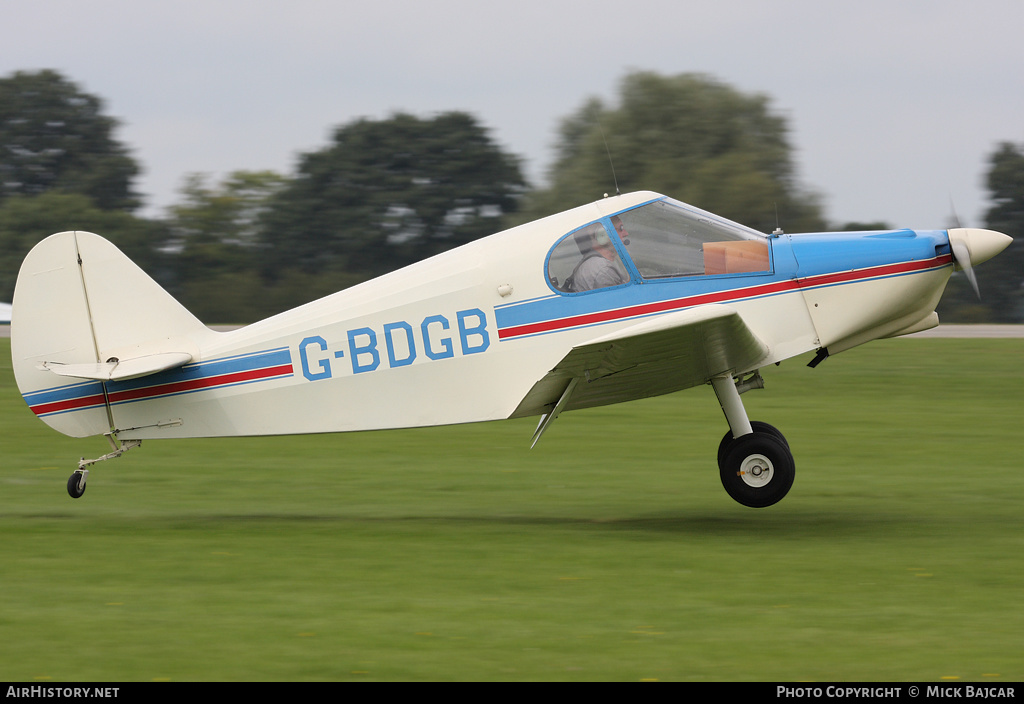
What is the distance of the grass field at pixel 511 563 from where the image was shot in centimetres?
548

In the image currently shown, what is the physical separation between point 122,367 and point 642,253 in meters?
4.02

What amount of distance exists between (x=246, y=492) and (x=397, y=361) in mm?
3159

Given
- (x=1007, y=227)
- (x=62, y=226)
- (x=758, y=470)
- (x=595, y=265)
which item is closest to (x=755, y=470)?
(x=758, y=470)

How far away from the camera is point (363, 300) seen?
8781 millimetres

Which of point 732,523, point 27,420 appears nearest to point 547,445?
point 732,523

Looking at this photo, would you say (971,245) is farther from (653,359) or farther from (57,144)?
(57,144)

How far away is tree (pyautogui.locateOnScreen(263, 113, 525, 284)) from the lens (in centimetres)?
5772

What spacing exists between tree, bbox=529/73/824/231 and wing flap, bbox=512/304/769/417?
39.1 meters

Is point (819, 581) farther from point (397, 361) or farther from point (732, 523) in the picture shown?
point (397, 361)

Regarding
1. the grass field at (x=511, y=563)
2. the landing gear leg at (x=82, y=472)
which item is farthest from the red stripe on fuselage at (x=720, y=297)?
the landing gear leg at (x=82, y=472)

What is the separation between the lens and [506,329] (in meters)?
8.60

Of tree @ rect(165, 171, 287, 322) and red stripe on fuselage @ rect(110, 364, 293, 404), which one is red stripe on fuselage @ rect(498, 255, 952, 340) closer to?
red stripe on fuselage @ rect(110, 364, 293, 404)
